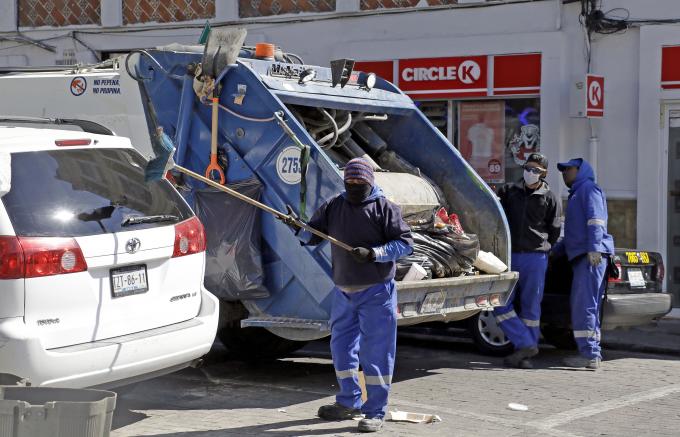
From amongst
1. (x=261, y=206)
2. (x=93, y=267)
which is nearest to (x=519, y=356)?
(x=261, y=206)

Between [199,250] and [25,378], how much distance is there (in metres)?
1.53

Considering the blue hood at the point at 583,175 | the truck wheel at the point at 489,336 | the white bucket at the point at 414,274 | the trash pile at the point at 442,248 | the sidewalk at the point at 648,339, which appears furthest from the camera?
the sidewalk at the point at 648,339

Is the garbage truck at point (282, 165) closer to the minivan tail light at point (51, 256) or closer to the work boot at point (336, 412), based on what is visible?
Result: the work boot at point (336, 412)

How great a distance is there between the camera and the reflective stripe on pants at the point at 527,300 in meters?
9.54

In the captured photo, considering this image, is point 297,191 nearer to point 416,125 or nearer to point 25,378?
point 416,125

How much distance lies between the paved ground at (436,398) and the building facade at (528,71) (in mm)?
3880

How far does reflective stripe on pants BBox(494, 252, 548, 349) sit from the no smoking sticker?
3770 millimetres

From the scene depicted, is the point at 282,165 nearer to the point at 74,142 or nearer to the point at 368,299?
the point at 368,299

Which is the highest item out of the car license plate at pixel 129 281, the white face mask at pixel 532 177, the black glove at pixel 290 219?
the white face mask at pixel 532 177

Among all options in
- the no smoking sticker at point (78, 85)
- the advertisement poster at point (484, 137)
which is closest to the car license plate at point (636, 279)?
the advertisement poster at point (484, 137)

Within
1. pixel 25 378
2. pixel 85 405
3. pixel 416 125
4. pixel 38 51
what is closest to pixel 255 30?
pixel 38 51

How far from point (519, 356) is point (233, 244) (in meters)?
2.69

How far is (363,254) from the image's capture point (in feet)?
22.5

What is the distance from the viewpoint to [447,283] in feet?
27.7
